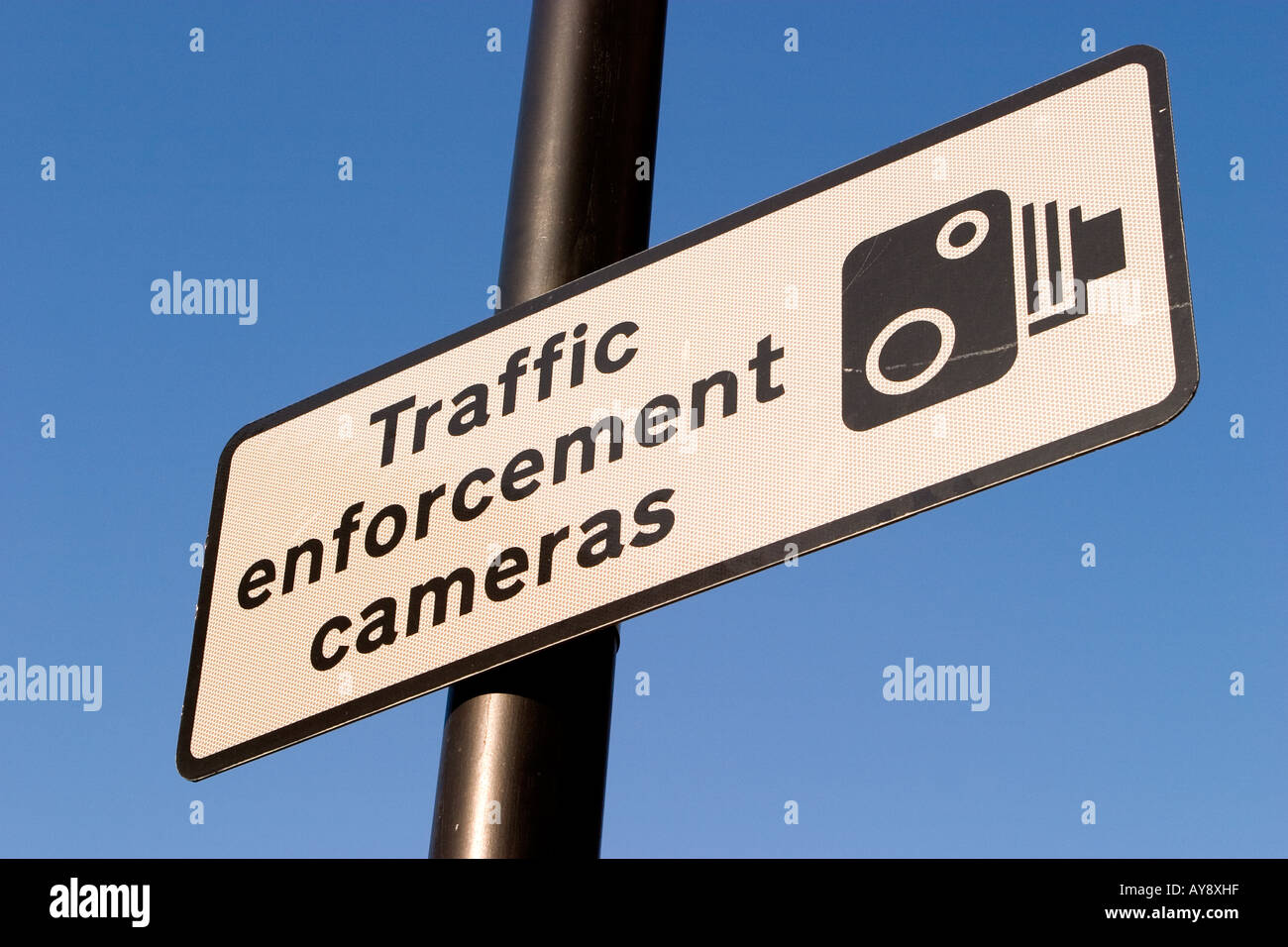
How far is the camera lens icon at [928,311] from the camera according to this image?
5.13 ft

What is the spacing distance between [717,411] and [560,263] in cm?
40

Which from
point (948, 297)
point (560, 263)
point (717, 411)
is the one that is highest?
point (560, 263)

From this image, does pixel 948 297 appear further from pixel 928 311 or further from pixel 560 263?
pixel 560 263

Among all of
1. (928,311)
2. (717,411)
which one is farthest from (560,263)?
(928,311)

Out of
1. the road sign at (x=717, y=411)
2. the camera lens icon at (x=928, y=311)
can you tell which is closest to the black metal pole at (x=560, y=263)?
the road sign at (x=717, y=411)

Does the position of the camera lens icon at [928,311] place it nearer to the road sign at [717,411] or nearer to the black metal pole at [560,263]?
the road sign at [717,411]

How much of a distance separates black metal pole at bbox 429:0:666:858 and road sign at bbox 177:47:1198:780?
0.21 ft

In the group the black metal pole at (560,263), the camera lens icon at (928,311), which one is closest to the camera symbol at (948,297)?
the camera lens icon at (928,311)

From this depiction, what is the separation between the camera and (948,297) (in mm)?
1621

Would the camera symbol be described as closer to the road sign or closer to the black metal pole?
the road sign

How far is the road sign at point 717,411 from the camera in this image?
151 cm

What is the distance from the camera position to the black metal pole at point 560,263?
1.57 meters
